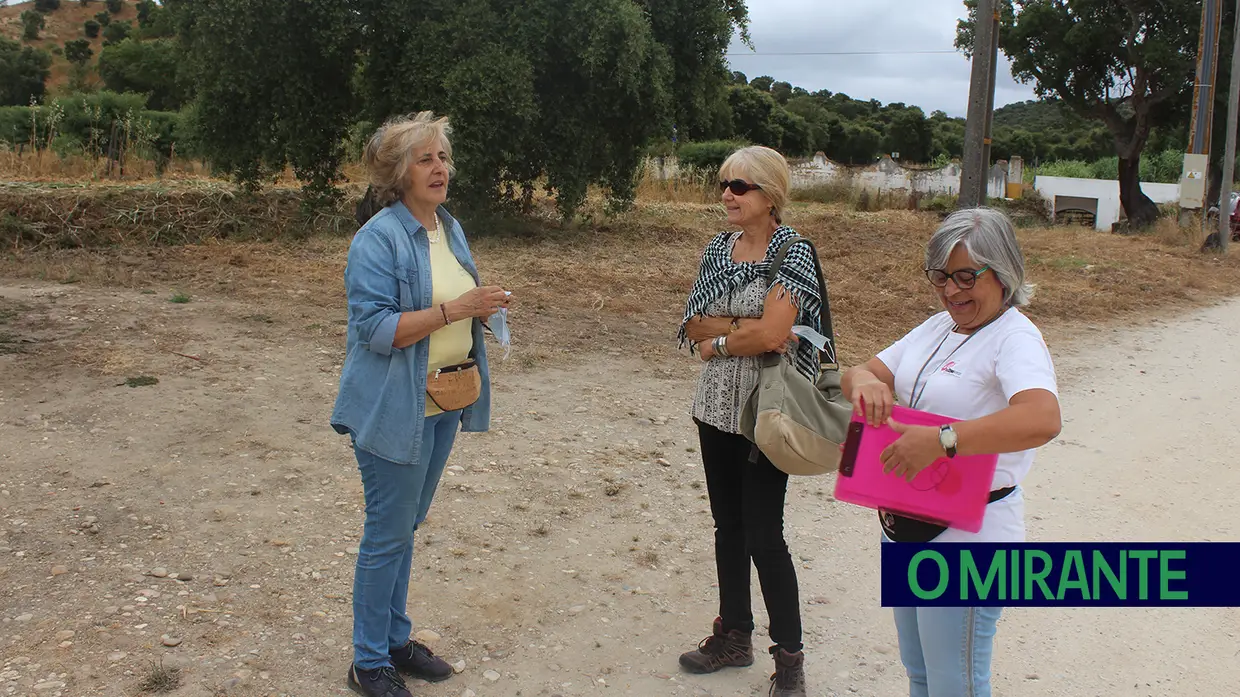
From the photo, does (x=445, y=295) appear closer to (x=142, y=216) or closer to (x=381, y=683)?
(x=381, y=683)

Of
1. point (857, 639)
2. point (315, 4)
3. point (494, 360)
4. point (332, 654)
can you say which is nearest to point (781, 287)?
point (857, 639)

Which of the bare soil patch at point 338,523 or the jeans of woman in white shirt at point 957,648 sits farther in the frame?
the bare soil patch at point 338,523

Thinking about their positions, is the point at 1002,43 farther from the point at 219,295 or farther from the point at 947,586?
the point at 947,586

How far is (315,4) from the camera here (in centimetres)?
1239

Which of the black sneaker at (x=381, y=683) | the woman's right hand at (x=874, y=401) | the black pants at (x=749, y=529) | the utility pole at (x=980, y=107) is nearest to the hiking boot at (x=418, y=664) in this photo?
the black sneaker at (x=381, y=683)

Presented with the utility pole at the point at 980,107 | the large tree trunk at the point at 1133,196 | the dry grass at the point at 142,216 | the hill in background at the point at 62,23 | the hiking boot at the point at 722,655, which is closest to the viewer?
the hiking boot at the point at 722,655

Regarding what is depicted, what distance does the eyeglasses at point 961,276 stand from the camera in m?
2.31

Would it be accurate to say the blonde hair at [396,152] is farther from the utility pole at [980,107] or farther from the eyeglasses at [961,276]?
the utility pole at [980,107]

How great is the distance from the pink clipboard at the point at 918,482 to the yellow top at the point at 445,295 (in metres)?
1.36

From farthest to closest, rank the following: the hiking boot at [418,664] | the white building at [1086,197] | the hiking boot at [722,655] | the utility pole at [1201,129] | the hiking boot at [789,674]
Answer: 1. the white building at [1086,197]
2. the utility pole at [1201,129]
3. the hiking boot at [722,655]
4. the hiking boot at [418,664]
5. the hiking boot at [789,674]

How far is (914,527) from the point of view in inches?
91.6

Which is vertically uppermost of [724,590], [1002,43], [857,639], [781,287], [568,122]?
[1002,43]

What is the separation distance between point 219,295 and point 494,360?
11.2 ft

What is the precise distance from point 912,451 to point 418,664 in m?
2.01
